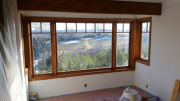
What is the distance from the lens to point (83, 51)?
179 inches

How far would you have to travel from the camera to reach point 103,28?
182 inches

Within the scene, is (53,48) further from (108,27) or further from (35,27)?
(108,27)

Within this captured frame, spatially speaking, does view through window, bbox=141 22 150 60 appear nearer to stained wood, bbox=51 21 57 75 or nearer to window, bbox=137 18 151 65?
window, bbox=137 18 151 65

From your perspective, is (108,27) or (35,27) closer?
(35,27)

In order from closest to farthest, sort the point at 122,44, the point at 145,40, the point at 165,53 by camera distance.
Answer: the point at 165,53, the point at 145,40, the point at 122,44

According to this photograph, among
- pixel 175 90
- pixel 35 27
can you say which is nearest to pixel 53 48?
pixel 35 27

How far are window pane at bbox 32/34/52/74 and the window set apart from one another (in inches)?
110

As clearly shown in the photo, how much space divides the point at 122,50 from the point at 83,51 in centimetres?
133

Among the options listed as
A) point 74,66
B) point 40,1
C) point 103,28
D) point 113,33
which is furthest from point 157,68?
point 40,1

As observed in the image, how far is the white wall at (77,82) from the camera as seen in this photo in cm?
407

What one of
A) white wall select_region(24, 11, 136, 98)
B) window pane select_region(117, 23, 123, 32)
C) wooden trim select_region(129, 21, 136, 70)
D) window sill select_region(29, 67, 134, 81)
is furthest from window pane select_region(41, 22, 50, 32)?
wooden trim select_region(129, 21, 136, 70)

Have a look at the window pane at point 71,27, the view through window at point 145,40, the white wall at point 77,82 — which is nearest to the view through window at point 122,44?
the white wall at point 77,82

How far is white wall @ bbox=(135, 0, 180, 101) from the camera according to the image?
3326 mm

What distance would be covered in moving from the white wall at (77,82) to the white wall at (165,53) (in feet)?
2.72
